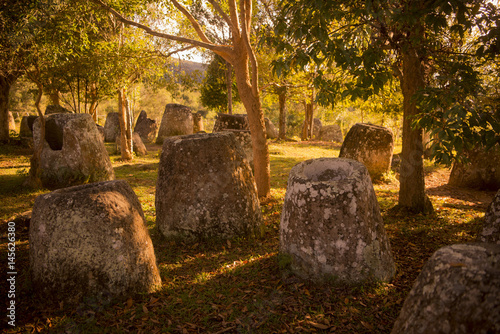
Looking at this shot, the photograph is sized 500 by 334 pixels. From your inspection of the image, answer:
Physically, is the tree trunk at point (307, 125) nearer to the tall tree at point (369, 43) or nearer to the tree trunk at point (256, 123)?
the tree trunk at point (256, 123)

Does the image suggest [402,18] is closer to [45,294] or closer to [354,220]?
[354,220]

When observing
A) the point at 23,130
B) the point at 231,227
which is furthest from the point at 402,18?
the point at 23,130

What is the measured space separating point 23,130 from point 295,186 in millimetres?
22287

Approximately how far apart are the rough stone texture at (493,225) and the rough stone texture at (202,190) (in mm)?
3672

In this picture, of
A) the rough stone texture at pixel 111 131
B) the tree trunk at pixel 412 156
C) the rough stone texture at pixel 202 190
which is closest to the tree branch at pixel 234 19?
the rough stone texture at pixel 202 190

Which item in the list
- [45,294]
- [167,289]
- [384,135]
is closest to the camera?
[45,294]

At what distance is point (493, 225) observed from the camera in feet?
11.4

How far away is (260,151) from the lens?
830cm

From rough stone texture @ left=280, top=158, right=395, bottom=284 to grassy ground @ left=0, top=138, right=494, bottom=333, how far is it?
185 millimetres

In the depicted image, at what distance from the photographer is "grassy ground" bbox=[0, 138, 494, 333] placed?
345 centimetres

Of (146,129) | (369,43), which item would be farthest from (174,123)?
(369,43)

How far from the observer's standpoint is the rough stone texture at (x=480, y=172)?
9.98m

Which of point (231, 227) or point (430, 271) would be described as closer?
point (430, 271)

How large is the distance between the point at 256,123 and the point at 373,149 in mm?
5742
